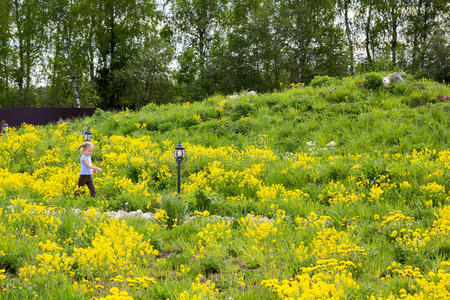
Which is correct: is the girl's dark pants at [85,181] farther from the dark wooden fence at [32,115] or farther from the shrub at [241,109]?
the dark wooden fence at [32,115]

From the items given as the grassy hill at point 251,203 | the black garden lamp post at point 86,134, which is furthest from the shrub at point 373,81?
the black garden lamp post at point 86,134

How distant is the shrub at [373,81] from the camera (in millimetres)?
12617

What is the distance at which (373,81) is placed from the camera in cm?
1269

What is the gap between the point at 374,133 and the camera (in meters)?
9.41

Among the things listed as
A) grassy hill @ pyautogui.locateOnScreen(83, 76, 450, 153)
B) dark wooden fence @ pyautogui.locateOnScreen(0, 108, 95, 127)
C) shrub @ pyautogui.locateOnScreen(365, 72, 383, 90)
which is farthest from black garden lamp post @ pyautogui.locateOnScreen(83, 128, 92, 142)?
dark wooden fence @ pyautogui.locateOnScreen(0, 108, 95, 127)

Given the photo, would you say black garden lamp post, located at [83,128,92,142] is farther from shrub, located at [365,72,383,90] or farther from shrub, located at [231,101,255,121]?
shrub, located at [365,72,383,90]

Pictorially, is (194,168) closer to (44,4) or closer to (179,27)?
(179,27)

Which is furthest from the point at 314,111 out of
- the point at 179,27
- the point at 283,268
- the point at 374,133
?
the point at 179,27

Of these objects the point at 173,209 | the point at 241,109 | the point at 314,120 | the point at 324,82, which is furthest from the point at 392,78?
the point at 173,209

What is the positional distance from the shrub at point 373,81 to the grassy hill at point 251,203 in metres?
0.11

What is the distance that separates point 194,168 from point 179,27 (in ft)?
80.6

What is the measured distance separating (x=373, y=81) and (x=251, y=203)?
9225 mm

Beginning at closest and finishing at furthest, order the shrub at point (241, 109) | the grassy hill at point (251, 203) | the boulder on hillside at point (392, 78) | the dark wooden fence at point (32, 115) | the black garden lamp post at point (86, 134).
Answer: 1. the grassy hill at point (251, 203)
2. the black garden lamp post at point (86, 134)
3. the shrub at point (241, 109)
4. the boulder on hillside at point (392, 78)
5. the dark wooden fence at point (32, 115)

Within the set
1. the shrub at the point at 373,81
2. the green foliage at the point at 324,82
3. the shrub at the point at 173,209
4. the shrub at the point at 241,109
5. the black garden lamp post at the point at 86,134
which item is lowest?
the shrub at the point at 173,209
